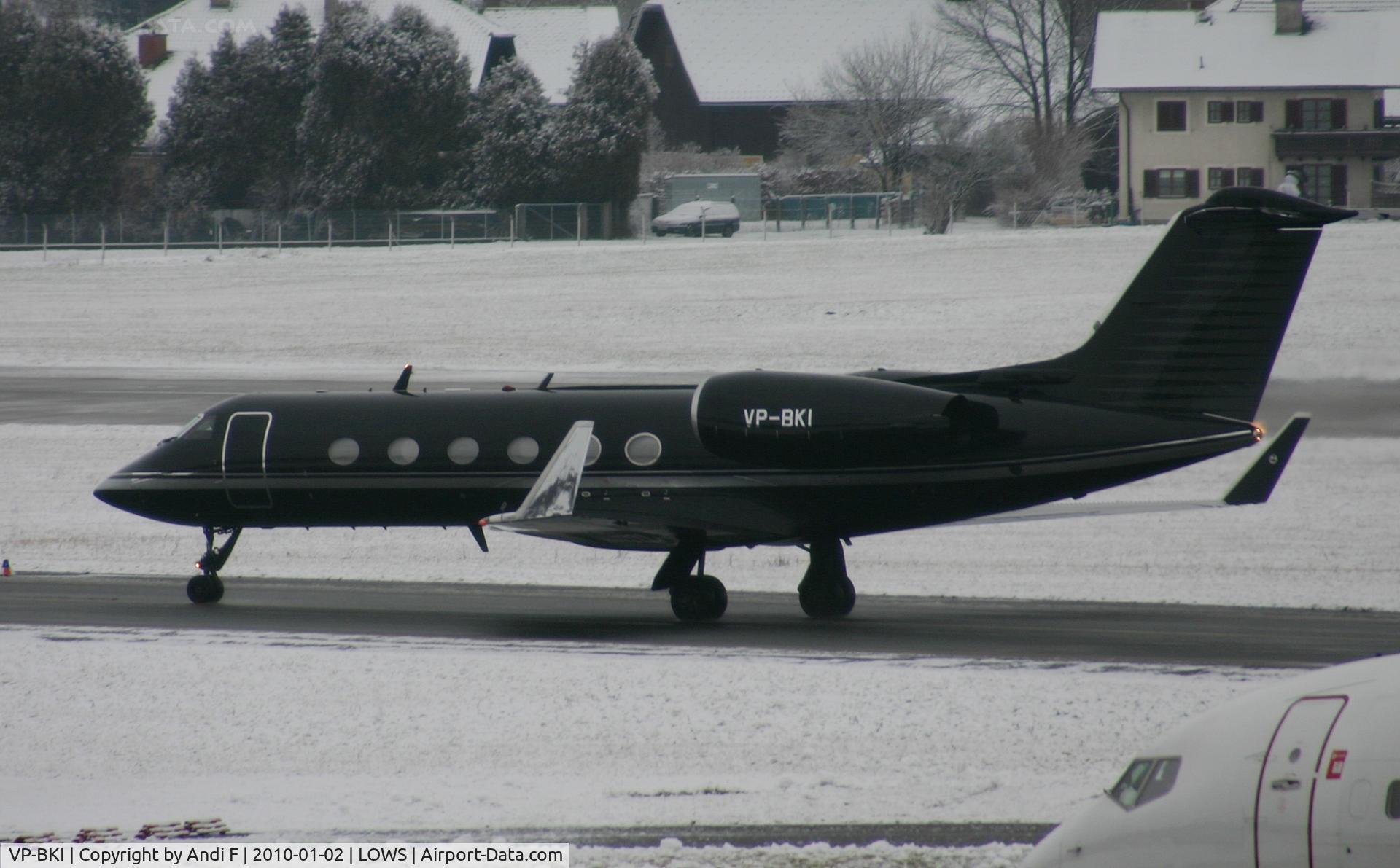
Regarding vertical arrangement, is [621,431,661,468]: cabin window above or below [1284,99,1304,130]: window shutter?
below

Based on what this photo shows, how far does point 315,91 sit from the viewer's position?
256ft

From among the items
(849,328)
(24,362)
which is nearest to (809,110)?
(849,328)

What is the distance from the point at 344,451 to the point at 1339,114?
63.2 m

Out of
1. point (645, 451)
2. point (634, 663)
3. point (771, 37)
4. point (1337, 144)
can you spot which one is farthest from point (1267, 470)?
point (771, 37)

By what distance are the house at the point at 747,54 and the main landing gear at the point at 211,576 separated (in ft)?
257

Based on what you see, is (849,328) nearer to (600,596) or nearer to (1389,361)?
(1389,361)

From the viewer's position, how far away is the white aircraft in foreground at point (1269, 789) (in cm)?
673

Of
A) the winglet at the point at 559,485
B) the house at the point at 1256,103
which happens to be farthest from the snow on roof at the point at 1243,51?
the winglet at the point at 559,485

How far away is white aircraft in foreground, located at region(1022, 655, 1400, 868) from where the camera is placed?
22.1ft

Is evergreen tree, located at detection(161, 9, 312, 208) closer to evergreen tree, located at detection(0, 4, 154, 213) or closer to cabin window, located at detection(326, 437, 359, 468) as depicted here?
evergreen tree, located at detection(0, 4, 154, 213)

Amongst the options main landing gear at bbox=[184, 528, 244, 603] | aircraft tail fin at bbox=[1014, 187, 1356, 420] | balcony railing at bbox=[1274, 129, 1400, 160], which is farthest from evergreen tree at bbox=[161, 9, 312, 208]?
aircraft tail fin at bbox=[1014, 187, 1356, 420]

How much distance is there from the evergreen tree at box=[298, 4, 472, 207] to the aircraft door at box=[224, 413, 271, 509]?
56.0m

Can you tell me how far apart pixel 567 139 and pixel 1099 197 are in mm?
26448

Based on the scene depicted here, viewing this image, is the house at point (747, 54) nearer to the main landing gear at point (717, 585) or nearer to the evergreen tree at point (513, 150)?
the evergreen tree at point (513, 150)
